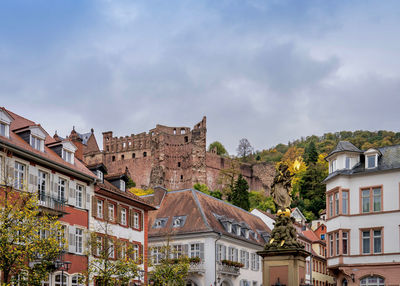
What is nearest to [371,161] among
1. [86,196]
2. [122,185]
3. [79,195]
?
[122,185]

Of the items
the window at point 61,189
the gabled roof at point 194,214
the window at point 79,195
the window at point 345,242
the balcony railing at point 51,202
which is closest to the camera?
the balcony railing at point 51,202

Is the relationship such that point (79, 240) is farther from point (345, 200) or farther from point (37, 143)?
point (345, 200)

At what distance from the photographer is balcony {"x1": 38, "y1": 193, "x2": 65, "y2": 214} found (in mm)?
32463

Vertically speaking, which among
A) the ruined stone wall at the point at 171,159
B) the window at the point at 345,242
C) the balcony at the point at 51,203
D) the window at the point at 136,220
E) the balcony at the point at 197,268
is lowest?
the balcony at the point at 197,268

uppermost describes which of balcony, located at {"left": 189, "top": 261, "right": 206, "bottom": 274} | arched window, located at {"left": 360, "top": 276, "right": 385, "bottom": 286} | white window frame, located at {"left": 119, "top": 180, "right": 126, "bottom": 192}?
white window frame, located at {"left": 119, "top": 180, "right": 126, "bottom": 192}

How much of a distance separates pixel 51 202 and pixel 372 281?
2069cm

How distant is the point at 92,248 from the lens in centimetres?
3481

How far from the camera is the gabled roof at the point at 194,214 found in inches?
1941

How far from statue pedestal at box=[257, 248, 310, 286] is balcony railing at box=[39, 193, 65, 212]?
1519cm

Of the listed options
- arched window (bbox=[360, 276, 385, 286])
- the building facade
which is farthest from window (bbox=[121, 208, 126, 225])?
arched window (bbox=[360, 276, 385, 286])

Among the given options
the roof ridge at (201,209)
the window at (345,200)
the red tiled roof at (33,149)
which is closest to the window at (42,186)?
the red tiled roof at (33,149)

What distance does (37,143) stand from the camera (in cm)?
3384

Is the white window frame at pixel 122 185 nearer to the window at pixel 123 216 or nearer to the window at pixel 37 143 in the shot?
the window at pixel 123 216

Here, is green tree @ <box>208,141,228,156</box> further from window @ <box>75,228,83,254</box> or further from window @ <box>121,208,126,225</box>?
window @ <box>75,228,83,254</box>
